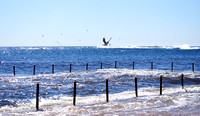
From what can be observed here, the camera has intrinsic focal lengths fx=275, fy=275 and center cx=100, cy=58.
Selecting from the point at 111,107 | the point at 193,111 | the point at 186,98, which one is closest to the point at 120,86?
the point at 186,98

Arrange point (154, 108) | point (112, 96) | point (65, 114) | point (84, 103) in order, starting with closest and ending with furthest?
point (65, 114) < point (154, 108) < point (84, 103) < point (112, 96)

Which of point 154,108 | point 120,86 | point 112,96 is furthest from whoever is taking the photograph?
point 120,86

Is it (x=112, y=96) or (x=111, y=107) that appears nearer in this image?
(x=111, y=107)

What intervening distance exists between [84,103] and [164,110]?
525 centimetres

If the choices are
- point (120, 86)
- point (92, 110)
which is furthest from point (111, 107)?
point (120, 86)

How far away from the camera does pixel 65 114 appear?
46.5ft

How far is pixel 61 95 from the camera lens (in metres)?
20.8

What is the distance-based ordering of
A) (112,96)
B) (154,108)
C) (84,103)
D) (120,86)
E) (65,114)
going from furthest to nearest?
(120,86), (112,96), (84,103), (154,108), (65,114)

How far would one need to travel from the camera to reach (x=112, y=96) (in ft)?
66.3

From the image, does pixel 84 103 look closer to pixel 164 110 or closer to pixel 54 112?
pixel 54 112

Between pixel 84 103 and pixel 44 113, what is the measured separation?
3684mm

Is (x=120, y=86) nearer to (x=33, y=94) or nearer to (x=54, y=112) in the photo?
(x=33, y=94)

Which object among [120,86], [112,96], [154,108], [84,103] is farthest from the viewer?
[120,86]

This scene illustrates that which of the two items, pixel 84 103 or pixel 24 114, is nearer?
pixel 24 114
